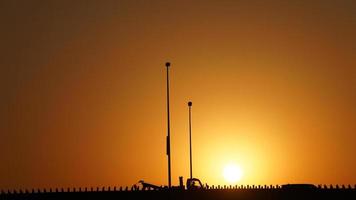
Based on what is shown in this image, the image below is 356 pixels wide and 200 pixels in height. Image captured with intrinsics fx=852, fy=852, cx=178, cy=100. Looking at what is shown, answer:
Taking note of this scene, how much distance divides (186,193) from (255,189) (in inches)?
248

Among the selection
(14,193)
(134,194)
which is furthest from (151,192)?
(14,193)

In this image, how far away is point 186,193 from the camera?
67750 mm

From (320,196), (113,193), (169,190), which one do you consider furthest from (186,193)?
(320,196)

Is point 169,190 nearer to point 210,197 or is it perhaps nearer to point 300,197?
point 210,197

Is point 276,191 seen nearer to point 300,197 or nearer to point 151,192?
point 300,197

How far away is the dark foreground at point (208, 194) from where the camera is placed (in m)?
66.8

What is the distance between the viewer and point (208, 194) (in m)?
68.9

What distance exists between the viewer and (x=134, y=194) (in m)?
68.2

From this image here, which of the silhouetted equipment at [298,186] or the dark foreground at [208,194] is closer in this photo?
the dark foreground at [208,194]

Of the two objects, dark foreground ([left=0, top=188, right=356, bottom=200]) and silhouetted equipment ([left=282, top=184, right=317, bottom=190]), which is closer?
dark foreground ([left=0, top=188, right=356, bottom=200])

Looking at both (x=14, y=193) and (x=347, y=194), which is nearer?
(x=347, y=194)

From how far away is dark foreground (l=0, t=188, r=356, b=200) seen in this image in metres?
66.8

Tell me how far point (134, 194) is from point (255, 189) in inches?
398

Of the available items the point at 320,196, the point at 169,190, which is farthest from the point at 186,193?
the point at 320,196
